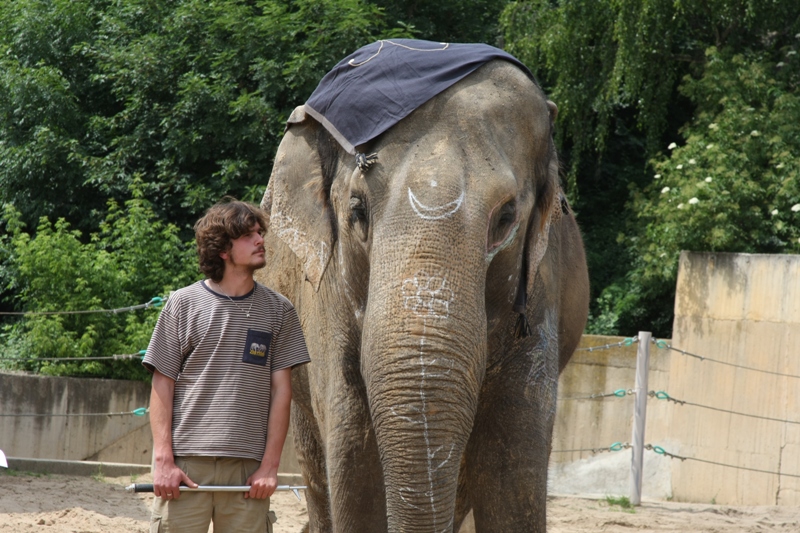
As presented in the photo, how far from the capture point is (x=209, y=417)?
3.27m

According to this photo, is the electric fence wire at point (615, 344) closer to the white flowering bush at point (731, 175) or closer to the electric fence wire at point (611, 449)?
the electric fence wire at point (611, 449)

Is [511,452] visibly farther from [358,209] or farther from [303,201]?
[303,201]

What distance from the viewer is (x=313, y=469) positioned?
16.7 feet

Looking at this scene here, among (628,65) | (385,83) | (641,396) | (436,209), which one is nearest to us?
(436,209)

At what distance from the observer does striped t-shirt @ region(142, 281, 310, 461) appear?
3.26m

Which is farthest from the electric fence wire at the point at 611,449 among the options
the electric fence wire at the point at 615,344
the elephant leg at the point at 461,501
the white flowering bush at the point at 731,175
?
the elephant leg at the point at 461,501

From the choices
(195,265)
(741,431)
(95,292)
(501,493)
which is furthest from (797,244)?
(501,493)

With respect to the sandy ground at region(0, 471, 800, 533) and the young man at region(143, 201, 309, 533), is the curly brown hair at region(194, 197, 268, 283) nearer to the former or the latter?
the young man at region(143, 201, 309, 533)

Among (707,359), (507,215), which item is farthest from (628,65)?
(507,215)

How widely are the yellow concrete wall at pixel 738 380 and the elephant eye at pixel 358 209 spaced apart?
6.85 meters

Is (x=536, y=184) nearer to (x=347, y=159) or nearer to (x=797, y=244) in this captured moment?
(x=347, y=159)

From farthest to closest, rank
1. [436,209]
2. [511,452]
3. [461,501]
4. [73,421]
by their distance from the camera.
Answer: [73,421], [461,501], [511,452], [436,209]

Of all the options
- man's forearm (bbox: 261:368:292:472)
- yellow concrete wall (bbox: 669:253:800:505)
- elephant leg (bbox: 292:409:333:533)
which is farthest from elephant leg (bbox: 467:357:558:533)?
yellow concrete wall (bbox: 669:253:800:505)

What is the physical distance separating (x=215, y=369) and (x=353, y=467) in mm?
719
